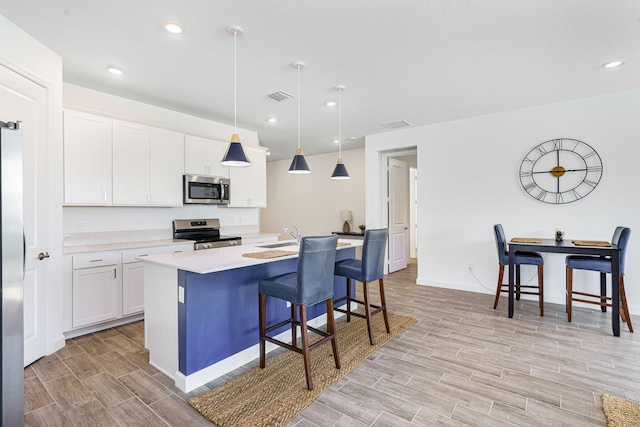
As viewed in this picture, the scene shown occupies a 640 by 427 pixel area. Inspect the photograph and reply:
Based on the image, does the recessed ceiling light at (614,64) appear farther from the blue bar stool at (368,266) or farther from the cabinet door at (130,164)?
the cabinet door at (130,164)

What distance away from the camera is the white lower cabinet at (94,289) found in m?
3.09

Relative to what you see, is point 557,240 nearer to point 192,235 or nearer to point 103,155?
point 192,235

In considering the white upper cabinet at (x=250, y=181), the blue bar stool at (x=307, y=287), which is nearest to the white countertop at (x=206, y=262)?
the blue bar stool at (x=307, y=287)

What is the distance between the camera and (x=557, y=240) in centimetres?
381

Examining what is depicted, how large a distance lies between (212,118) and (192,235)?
71.0 inches

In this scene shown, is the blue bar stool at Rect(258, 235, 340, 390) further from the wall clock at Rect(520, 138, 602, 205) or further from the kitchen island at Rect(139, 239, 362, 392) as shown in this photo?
the wall clock at Rect(520, 138, 602, 205)

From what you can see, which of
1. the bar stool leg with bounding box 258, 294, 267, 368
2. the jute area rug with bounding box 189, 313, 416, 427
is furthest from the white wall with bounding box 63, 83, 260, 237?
the jute area rug with bounding box 189, 313, 416, 427

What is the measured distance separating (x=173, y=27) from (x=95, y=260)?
2.38 m

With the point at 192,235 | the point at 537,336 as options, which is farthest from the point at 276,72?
the point at 537,336

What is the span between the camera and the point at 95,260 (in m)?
3.21

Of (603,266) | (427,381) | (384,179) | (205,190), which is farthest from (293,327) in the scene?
(384,179)

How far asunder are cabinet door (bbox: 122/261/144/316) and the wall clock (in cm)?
507

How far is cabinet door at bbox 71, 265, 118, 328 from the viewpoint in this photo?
309 cm

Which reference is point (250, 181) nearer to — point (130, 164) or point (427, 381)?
point (130, 164)
